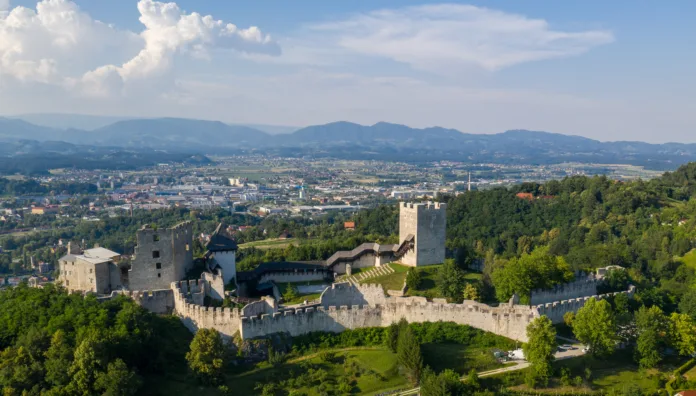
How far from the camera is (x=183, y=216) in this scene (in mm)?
109812

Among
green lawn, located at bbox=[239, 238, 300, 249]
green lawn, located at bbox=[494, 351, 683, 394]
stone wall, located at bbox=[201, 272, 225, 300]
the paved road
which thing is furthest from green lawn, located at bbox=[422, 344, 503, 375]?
green lawn, located at bbox=[239, 238, 300, 249]

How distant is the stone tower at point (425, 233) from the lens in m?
43.6

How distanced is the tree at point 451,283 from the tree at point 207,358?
14695mm

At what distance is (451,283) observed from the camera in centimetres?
3719

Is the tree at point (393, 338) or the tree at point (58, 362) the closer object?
the tree at point (58, 362)

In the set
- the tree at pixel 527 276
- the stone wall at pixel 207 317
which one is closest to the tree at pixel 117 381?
the stone wall at pixel 207 317

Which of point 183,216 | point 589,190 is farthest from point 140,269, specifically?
point 183,216

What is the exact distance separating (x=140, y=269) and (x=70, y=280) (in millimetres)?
4516

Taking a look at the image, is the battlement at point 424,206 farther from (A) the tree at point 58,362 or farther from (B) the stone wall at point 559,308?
(A) the tree at point 58,362

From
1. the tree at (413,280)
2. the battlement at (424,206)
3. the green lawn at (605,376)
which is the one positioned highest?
the battlement at (424,206)

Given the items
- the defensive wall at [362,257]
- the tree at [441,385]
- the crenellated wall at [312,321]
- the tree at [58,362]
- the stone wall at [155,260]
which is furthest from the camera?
the defensive wall at [362,257]

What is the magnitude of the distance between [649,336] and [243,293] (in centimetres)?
2465

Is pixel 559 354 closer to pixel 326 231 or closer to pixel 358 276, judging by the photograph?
pixel 358 276

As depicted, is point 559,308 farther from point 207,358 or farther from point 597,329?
point 207,358
